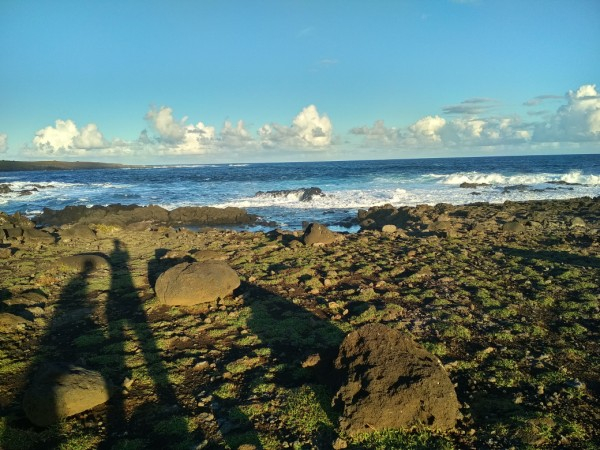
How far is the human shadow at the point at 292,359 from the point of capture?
498 cm

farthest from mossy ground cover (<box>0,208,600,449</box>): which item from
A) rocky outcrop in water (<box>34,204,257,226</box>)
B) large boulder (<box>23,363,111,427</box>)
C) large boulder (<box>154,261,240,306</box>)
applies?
rocky outcrop in water (<box>34,204,257,226</box>)

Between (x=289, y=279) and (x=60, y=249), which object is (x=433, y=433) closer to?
(x=289, y=279)

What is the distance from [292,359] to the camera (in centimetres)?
662

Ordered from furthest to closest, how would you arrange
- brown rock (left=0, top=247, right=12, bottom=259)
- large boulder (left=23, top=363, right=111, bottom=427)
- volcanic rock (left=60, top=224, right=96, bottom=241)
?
volcanic rock (left=60, top=224, right=96, bottom=241) < brown rock (left=0, top=247, right=12, bottom=259) < large boulder (left=23, top=363, right=111, bottom=427)

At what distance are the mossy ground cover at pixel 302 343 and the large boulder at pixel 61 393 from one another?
15 centimetres

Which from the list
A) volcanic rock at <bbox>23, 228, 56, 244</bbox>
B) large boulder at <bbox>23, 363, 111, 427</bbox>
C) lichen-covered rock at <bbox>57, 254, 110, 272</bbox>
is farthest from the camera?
volcanic rock at <bbox>23, 228, 56, 244</bbox>

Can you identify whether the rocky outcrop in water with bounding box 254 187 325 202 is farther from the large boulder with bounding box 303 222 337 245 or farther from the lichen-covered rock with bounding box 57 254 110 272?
the lichen-covered rock with bounding box 57 254 110 272

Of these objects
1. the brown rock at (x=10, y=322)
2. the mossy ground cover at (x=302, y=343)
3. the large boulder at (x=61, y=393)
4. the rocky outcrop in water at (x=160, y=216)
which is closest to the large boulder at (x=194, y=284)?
the mossy ground cover at (x=302, y=343)

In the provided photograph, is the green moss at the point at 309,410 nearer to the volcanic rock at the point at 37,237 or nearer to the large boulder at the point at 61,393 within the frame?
the large boulder at the point at 61,393

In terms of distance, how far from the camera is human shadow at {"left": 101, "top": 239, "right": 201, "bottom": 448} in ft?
16.2

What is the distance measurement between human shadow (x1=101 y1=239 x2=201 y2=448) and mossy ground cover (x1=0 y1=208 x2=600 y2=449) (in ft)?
0.08

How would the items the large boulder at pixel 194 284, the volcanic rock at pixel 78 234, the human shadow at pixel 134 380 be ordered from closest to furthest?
the human shadow at pixel 134 380, the large boulder at pixel 194 284, the volcanic rock at pixel 78 234

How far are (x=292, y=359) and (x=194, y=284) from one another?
11.6 ft

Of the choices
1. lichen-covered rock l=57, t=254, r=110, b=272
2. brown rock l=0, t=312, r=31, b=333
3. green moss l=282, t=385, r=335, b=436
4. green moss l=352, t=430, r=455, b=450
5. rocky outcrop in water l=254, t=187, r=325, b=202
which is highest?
rocky outcrop in water l=254, t=187, r=325, b=202
